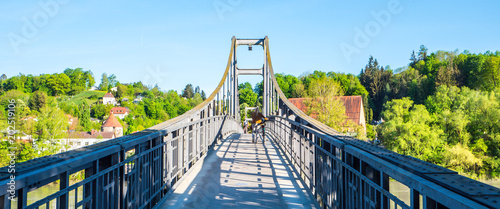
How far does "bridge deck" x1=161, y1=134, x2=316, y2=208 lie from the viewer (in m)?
4.20

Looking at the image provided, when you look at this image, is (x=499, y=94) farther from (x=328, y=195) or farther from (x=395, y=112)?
(x=328, y=195)

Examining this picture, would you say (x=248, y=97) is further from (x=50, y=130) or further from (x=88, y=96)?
(x=88, y=96)

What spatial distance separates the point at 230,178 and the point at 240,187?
2.15ft

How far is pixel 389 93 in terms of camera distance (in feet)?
212

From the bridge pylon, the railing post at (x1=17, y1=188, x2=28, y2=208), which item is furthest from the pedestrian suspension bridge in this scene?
the bridge pylon

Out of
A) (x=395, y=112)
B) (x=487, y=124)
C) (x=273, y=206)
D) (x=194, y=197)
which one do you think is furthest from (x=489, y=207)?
(x=395, y=112)

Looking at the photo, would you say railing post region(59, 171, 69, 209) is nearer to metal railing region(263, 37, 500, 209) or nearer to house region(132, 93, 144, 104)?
metal railing region(263, 37, 500, 209)

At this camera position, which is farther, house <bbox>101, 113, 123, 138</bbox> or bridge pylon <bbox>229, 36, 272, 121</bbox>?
house <bbox>101, 113, 123, 138</bbox>

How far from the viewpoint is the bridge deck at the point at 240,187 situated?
4.20 m

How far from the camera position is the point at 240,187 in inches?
195

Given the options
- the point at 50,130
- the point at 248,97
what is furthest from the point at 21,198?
the point at 248,97

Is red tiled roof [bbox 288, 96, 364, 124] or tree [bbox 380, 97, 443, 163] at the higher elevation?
red tiled roof [bbox 288, 96, 364, 124]

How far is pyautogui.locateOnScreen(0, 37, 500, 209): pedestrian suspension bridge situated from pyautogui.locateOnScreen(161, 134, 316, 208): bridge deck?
0.01 meters

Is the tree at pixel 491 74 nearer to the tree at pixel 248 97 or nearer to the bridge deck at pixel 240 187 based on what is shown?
the tree at pixel 248 97
